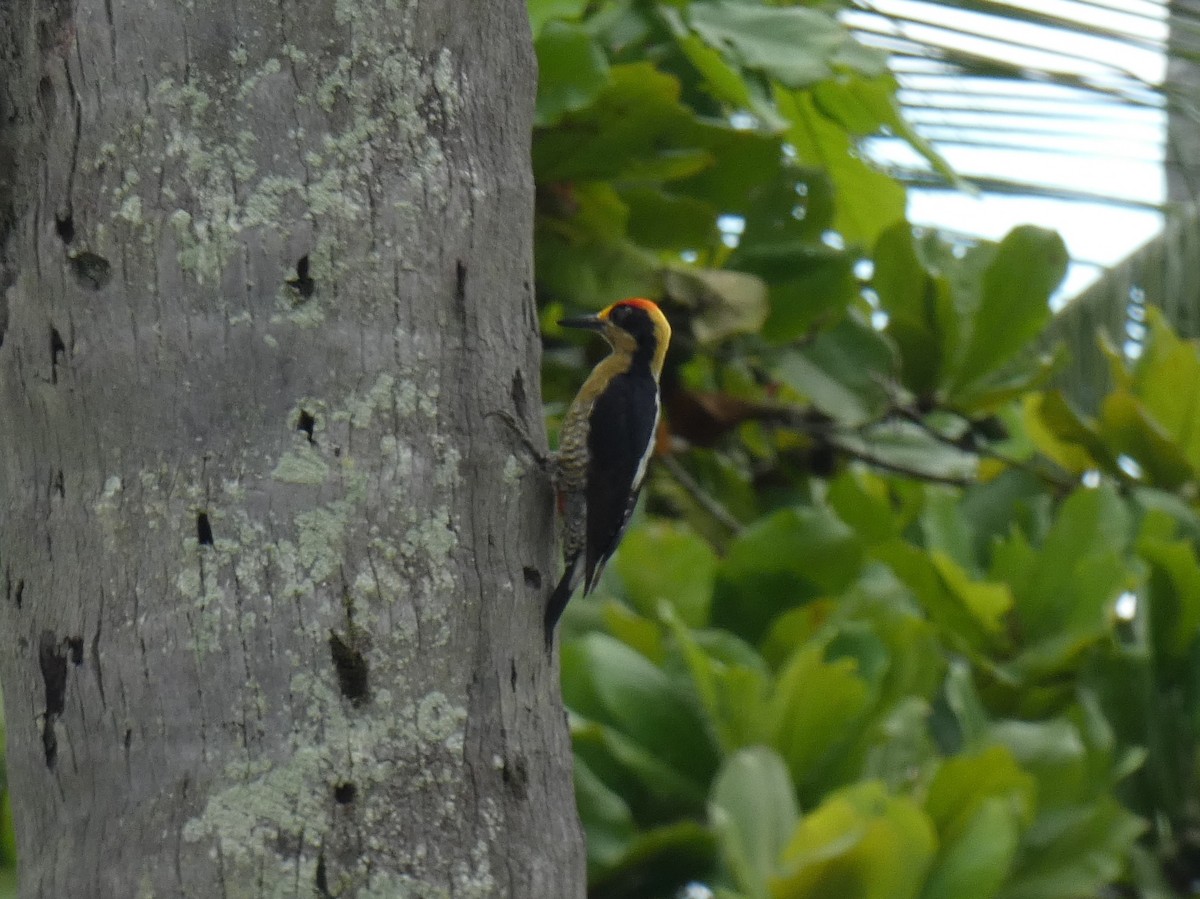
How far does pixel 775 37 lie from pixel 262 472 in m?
1.76

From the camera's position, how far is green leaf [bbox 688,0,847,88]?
2.89 metres

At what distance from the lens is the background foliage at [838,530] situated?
8.01 ft

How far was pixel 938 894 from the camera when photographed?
2350 millimetres

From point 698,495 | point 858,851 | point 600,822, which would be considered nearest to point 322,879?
point 858,851

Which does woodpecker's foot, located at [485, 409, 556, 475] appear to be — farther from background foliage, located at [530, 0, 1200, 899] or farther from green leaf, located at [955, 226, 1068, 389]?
green leaf, located at [955, 226, 1068, 389]

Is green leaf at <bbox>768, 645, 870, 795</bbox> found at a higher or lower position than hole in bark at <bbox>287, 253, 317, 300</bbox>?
lower

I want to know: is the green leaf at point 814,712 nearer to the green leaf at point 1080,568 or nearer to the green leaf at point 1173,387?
the green leaf at point 1080,568

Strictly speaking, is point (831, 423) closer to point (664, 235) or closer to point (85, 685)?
point (664, 235)

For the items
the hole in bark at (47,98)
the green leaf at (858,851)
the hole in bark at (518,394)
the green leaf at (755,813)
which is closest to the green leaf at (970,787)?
the green leaf at (858,851)

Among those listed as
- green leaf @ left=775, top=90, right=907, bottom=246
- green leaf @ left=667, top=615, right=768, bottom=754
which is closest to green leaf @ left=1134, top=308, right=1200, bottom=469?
green leaf @ left=775, top=90, right=907, bottom=246

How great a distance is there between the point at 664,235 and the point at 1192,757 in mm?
1477

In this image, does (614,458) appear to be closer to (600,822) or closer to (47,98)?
(600,822)

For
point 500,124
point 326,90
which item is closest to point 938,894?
point 500,124

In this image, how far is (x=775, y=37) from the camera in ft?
9.74
